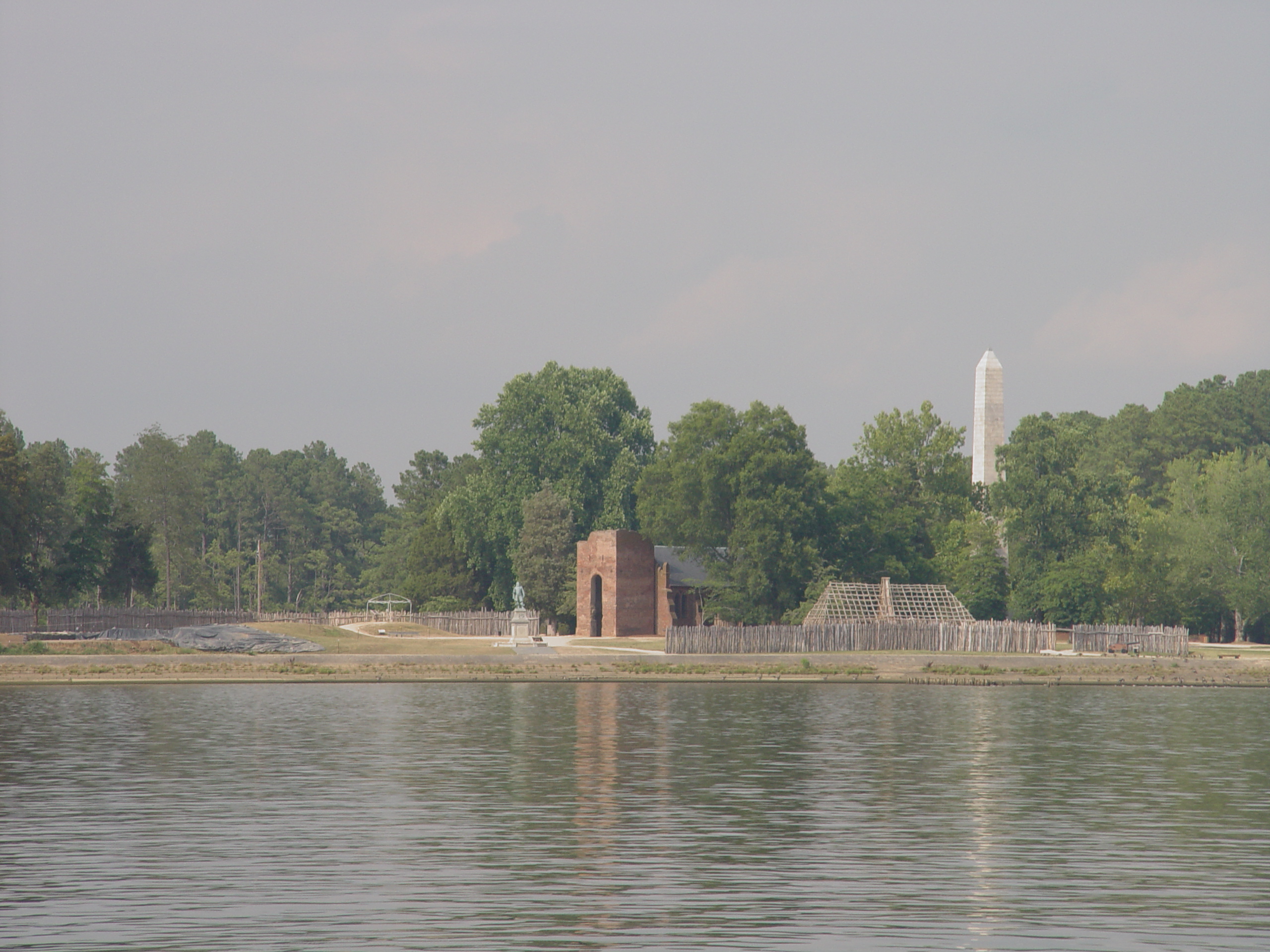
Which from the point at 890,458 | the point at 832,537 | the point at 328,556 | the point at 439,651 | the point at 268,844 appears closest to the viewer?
the point at 268,844

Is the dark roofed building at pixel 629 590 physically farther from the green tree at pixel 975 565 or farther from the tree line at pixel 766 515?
the green tree at pixel 975 565

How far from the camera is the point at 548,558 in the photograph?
267 feet

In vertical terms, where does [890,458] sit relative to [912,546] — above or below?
above

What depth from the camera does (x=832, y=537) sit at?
70875 mm

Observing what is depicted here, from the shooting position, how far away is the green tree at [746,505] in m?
67.0

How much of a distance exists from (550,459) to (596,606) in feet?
41.0

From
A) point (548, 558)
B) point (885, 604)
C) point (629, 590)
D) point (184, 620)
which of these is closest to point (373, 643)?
point (184, 620)

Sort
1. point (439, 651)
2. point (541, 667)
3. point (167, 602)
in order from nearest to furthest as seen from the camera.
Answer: point (541, 667)
point (439, 651)
point (167, 602)

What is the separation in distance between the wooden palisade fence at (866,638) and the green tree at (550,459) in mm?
27434

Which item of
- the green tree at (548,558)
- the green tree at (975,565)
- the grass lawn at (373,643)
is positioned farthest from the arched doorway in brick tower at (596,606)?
the green tree at (975,565)

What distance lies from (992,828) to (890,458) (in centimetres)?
6722

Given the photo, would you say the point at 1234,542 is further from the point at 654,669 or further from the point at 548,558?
the point at 654,669

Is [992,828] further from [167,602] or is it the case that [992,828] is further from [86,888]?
[167,602]

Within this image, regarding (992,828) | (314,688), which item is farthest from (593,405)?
(992,828)
